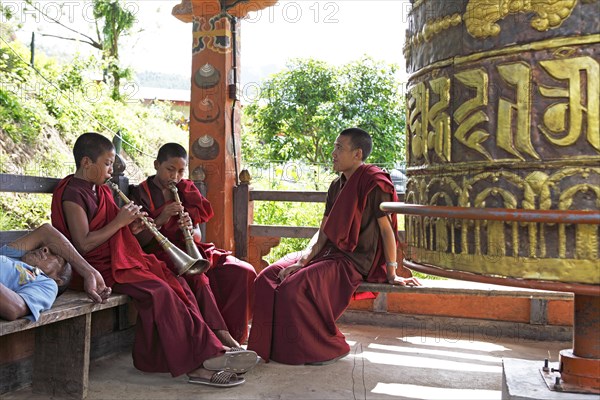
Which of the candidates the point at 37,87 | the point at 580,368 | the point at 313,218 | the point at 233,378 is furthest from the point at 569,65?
the point at 37,87

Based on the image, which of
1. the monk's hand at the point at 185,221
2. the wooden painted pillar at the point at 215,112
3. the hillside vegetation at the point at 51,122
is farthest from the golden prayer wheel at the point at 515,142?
the hillside vegetation at the point at 51,122

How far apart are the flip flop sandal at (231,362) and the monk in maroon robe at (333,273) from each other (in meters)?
0.46

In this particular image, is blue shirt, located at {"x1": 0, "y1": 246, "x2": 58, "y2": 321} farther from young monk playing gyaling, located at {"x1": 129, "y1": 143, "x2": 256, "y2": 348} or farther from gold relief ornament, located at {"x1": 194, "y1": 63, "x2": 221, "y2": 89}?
gold relief ornament, located at {"x1": 194, "y1": 63, "x2": 221, "y2": 89}

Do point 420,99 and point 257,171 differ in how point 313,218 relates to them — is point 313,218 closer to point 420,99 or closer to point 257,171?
point 257,171

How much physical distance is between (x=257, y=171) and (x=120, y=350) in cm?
617

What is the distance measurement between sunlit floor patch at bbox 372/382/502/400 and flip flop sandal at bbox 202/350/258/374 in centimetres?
77

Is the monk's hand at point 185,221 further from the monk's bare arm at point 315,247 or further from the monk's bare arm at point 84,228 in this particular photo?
the monk's bare arm at point 315,247

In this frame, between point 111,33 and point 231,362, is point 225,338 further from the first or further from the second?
point 111,33

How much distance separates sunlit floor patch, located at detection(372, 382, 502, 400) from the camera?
3.52m

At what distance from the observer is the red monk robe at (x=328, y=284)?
4.10 meters

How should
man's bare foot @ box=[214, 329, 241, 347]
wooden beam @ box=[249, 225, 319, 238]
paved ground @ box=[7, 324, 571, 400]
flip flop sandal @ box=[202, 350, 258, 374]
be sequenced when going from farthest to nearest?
1. wooden beam @ box=[249, 225, 319, 238]
2. man's bare foot @ box=[214, 329, 241, 347]
3. flip flop sandal @ box=[202, 350, 258, 374]
4. paved ground @ box=[7, 324, 571, 400]

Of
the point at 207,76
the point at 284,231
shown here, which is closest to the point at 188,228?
the point at 284,231

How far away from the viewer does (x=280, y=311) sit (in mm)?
4160

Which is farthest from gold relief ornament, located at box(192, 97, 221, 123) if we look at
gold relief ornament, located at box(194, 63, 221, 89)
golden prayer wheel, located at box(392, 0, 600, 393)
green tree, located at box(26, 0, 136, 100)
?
green tree, located at box(26, 0, 136, 100)
